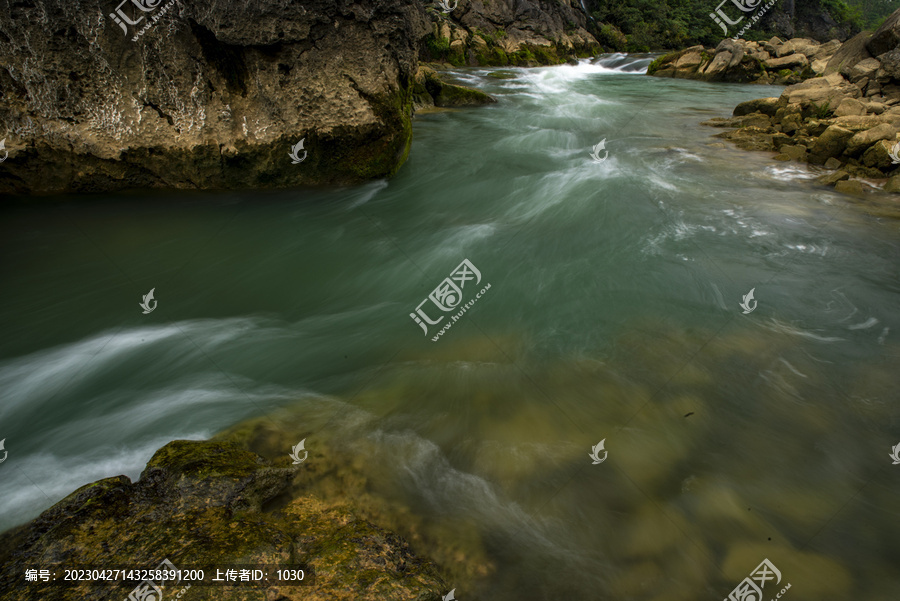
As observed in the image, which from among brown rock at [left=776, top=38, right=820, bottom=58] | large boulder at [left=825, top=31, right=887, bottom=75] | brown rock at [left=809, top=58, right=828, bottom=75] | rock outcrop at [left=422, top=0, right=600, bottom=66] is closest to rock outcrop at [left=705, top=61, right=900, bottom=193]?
large boulder at [left=825, top=31, right=887, bottom=75]

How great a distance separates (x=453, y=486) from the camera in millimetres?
3184

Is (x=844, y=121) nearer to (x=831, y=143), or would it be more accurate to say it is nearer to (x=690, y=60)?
(x=831, y=143)

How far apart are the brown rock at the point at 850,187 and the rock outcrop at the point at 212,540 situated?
982 cm

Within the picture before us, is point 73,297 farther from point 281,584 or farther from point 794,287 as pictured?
point 794,287

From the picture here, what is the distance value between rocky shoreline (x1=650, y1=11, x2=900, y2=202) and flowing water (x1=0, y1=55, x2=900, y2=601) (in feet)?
4.85

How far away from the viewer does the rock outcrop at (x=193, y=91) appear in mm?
6164

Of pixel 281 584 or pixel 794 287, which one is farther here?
pixel 794 287

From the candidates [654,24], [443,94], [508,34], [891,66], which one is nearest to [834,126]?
[891,66]

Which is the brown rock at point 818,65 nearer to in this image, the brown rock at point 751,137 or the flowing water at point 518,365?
the brown rock at point 751,137

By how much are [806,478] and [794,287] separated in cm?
313

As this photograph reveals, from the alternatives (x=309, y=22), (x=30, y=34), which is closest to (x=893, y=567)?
(x=309, y=22)

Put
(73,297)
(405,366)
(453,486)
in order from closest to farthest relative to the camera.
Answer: (453,486) < (405,366) < (73,297)

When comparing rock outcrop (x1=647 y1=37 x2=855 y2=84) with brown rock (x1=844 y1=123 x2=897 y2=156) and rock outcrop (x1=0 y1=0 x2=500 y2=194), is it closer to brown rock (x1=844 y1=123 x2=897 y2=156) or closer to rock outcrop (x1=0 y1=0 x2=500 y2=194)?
brown rock (x1=844 y1=123 x2=897 y2=156)

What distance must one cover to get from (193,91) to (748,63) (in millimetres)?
26959
